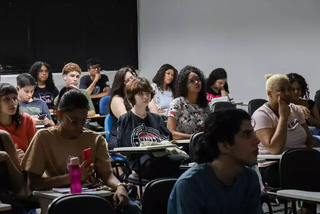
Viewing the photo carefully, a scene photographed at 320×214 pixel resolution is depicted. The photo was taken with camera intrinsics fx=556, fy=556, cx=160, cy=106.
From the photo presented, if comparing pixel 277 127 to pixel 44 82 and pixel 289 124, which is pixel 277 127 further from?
pixel 44 82

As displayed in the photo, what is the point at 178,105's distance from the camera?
523 cm

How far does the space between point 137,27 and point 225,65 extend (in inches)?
76.6

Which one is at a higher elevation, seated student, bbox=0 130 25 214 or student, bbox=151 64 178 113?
student, bbox=151 64 178 113

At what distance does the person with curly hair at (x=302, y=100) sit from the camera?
20.3ft

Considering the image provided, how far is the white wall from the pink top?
376 centimetres

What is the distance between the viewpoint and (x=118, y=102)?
17.6ft

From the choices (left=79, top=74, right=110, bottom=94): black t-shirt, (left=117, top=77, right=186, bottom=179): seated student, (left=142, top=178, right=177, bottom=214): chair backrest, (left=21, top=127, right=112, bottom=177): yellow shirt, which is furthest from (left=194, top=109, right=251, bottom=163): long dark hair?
(left=79, top=74, right=110, bottom=94): black t-shirt

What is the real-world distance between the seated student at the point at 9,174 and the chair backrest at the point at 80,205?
81cm

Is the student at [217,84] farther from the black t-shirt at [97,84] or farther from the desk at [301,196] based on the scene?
the desk at [301,196]

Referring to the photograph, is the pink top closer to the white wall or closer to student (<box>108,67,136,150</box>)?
student (<box>108,67,136,150</box>)

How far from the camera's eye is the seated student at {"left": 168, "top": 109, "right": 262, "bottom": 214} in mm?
2385

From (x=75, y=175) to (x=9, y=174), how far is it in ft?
1.83

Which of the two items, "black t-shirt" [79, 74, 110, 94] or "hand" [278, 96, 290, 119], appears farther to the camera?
"black t-shirt" [79, 74, 110, 94]

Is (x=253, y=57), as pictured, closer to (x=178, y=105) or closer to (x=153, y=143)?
(x=178, y=105)
